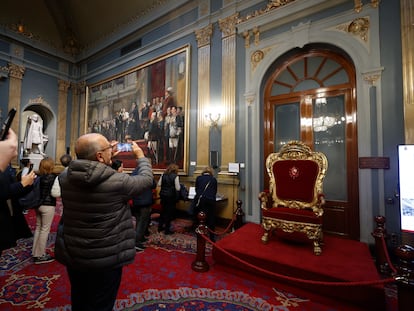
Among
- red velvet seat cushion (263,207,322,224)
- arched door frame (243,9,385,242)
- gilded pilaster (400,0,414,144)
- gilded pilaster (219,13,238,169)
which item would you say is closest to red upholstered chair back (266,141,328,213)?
red velvet seat cushion (263,207,322,224)

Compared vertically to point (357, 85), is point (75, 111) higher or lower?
higher

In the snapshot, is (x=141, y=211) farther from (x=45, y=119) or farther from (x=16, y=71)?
(x=45, y=119)

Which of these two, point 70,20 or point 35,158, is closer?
point 35,158

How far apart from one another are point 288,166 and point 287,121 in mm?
1718

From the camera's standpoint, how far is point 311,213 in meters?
3.52

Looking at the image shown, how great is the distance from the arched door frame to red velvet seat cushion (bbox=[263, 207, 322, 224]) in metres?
1.42

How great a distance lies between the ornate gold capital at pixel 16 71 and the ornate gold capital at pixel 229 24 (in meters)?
8.49

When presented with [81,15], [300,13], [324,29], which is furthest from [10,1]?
[324,29]

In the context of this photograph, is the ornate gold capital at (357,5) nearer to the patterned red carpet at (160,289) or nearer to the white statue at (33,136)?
the patterned red carpet at (160,289)

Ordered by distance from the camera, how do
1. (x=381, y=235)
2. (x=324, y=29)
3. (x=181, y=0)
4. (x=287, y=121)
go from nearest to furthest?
(x=381, y=235)
(x=324, y=29)
(x=287, y=121)
(x=181, y=0)

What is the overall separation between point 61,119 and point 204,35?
803 cm

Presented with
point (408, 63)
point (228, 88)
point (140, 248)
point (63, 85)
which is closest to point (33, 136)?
point (63, 85)

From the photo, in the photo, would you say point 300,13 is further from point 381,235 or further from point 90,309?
point 90,309

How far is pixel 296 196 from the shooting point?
396 centimetres
